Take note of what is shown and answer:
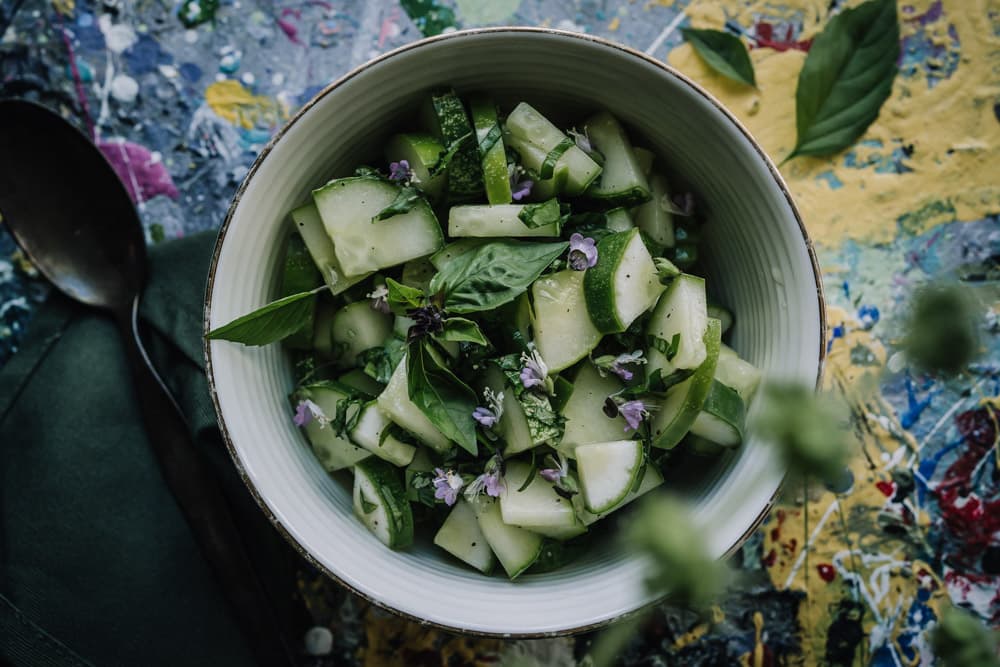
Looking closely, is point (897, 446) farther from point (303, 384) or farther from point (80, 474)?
point (80, 474)

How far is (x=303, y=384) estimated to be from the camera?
1.18 m

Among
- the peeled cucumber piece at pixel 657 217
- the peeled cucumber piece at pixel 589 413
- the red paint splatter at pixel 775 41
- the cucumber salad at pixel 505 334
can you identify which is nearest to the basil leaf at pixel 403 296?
the cucumber salad at pixel 505 334

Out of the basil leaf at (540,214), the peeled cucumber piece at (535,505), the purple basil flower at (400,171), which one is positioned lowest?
the peeled cucumber piece at (535,505)

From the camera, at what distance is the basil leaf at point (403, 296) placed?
1016 millimetres

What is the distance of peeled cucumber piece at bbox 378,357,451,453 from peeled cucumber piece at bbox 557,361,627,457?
0.17 m

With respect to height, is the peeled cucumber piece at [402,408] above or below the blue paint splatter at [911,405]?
above

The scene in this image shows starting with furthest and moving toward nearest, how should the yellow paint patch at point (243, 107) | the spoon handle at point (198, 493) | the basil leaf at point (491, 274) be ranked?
the yellow paint patch at point (243, 107)
the spoon handle at point (198, 493)
the basil leaf at point (491, 274)

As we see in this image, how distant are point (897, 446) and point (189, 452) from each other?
3.93 feet

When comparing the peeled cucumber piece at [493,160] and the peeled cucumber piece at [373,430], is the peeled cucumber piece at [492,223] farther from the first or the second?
the peeled cucumber piece at [373,430]

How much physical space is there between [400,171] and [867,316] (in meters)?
0.85

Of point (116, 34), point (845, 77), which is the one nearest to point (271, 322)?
point (116, 34)

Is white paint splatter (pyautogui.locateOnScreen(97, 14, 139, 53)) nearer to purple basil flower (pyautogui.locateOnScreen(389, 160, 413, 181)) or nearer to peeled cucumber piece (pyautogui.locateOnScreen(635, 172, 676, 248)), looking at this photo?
purple basil flower (pyautogui.locateOnScreen(389, 160, 413, 181))

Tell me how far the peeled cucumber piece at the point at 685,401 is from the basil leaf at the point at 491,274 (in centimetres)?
23

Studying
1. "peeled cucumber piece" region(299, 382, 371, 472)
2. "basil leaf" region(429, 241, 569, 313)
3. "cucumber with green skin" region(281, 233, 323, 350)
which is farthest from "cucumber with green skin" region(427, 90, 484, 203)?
"peeled cucumber piece" region(299, 382, 371, 472)
